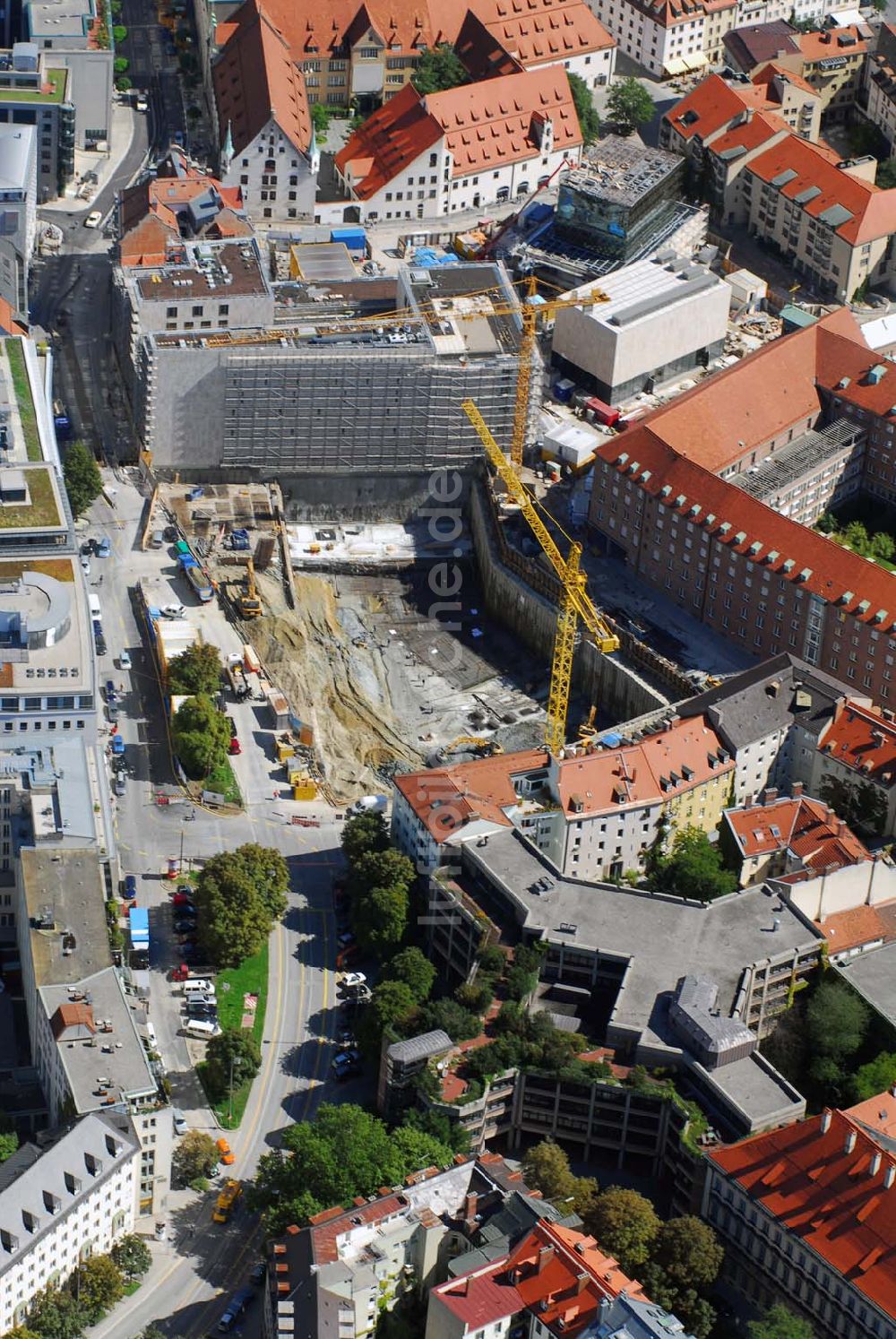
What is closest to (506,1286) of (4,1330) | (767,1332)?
(767,1332)

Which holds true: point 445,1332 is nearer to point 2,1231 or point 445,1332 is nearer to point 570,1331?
point 570,1331

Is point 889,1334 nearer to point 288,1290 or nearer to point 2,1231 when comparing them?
point 288,1290

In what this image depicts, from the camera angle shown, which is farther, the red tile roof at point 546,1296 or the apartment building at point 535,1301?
the red tile roof at point 546,1296

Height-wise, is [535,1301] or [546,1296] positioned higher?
[546,1296]

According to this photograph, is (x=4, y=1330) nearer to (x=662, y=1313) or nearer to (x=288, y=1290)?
(x=288, y=1290)

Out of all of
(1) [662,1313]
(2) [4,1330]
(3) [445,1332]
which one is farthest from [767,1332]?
(2) [4,1330]

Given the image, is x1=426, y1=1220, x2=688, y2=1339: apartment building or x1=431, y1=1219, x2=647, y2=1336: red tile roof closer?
x1=426, y1=1220, x2=688, y2=1339: apartment building

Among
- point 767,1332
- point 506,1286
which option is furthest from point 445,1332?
point 767,1332

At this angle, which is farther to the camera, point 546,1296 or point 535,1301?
point 546,1296
